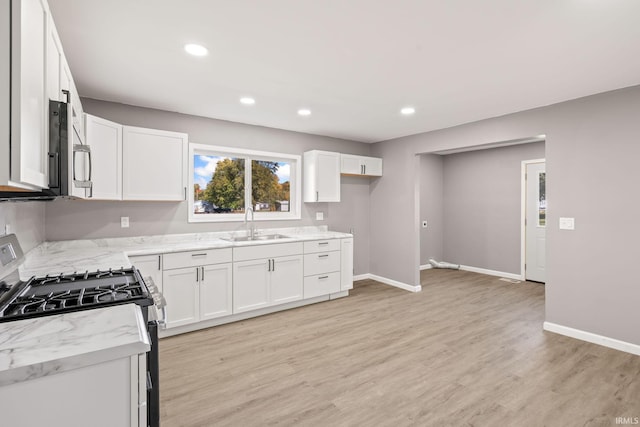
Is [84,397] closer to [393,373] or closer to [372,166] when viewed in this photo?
[393,373]

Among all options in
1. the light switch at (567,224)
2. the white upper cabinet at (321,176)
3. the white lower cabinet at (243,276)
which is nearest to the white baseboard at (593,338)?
the light switch at (567,224)

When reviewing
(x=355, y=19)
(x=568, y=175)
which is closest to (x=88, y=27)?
(x=355, y=19)

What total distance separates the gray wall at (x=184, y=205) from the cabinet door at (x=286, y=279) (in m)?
0.76

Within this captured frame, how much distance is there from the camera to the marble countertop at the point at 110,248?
7.28 ft

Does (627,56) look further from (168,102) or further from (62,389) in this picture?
(168,102)

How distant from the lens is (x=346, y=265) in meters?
4.66

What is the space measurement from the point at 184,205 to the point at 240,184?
32.0 inches

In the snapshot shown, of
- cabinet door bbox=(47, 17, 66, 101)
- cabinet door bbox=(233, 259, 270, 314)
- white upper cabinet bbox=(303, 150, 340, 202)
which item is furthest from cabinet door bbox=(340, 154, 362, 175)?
cabinet door bbox=(47, 17, 66, 101)

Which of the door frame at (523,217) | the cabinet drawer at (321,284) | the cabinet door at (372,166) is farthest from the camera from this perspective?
the door frame at (523,217)

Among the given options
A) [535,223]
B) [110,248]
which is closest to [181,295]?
[110,248]

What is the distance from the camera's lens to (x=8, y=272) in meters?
1.58

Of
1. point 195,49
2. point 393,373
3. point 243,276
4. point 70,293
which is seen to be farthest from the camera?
point 243,276

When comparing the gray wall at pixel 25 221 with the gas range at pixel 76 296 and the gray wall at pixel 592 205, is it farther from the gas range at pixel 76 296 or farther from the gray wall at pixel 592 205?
the gray wall at pixel 592 205

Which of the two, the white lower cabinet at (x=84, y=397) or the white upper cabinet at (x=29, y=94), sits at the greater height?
the white upper cabinet at (x=29, y=94)
